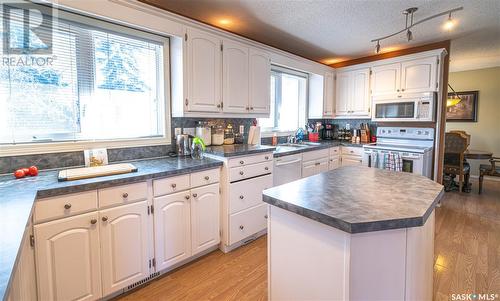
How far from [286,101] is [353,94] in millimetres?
1193

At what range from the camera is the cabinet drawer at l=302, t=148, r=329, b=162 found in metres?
3.36

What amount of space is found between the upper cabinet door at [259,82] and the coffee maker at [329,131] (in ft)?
6.28

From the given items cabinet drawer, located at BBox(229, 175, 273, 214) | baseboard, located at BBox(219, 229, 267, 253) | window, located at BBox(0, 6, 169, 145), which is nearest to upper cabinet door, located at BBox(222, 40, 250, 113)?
window, located at BBox(0, 6, 169, 145)

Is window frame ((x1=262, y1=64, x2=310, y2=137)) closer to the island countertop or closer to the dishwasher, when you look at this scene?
the dishwasher

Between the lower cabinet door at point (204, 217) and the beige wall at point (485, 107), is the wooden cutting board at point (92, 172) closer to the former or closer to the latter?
the lower cabinet door at point (204, 217)

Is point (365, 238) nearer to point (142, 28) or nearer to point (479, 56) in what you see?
point (142, 28)

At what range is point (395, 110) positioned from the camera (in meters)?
3.71

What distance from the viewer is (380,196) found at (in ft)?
4.12

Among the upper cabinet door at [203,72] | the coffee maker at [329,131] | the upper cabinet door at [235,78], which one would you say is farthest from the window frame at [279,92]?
the upper cabinet door at [203,72]

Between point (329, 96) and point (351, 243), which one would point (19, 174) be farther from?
point (329, 96)

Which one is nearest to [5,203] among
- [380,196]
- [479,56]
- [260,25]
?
[380,196]

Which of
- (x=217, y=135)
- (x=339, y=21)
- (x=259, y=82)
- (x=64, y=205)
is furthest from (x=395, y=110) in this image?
(x=64, y=205)

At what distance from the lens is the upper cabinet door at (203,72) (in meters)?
2.39

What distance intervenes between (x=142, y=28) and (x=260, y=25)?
1.33 m
